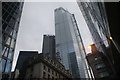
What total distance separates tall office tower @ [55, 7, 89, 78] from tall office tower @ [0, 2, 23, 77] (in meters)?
79.0

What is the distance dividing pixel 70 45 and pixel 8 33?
100657 millimetres

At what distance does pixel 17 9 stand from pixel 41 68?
20.7 metres

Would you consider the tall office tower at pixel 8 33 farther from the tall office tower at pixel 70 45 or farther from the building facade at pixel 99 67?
the tall office tower at pixel 70 45

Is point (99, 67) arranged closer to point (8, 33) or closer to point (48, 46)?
point (8, 33)

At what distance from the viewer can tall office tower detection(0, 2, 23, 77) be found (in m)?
26.1

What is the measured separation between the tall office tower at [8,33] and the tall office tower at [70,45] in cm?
7905

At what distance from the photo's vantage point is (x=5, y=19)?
31.7 m

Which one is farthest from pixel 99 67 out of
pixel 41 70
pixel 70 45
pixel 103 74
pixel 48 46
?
pixel 48 46

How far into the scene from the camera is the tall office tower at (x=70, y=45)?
108 m

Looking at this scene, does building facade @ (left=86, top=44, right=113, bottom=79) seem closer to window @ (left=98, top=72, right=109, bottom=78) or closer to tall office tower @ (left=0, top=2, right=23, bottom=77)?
window @ (left=98, top=72, right=109, bottom=78)

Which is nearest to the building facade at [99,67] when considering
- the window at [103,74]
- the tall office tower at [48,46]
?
the window at [103,74]

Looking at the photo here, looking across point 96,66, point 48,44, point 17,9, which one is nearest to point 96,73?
point 96,66

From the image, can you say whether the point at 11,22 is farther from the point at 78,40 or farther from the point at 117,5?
the point at 78,40

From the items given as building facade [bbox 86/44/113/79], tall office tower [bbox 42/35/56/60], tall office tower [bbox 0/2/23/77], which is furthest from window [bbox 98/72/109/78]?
tall office tower [bbox 42/35/56/60]
